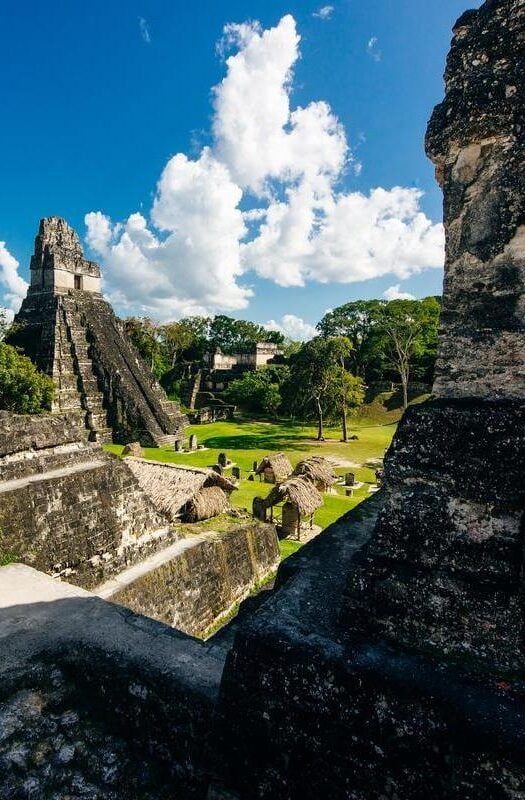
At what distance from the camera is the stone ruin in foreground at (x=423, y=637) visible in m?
1.73

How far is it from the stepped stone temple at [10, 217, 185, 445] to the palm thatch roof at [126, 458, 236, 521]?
14856 mm

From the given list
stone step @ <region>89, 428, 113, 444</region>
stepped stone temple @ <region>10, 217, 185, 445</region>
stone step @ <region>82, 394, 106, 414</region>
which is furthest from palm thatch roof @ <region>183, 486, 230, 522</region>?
stone step @ <region>82, 394, 106, 414</region>

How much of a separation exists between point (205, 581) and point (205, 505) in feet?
7.26

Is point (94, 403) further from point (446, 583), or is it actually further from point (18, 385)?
point (446, 583)

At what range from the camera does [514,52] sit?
208 cm

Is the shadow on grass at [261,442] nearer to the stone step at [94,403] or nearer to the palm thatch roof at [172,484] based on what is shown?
the stone step at [94,403]

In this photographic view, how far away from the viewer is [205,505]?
29.5 feet

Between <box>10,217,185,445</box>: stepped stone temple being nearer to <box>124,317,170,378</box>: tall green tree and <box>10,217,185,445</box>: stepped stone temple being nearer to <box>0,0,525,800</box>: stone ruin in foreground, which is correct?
<box>124,317,170,378</box>: tall green tree

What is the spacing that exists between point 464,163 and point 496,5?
0.77 m

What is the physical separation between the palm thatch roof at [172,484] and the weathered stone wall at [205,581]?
4.36ft

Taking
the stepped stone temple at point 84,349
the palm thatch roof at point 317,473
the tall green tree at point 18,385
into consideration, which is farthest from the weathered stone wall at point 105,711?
the stepped stone temple at point 84,349

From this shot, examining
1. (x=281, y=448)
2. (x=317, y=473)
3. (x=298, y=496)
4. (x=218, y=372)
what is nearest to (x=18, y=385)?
(x=281, y=448)

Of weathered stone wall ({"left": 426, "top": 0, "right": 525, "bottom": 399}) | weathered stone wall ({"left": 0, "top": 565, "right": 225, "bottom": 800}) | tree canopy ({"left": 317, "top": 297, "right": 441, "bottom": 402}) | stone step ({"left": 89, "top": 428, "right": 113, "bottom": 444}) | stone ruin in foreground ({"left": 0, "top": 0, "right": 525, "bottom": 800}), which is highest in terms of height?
tree canopy ({"left": 317, "top": 297, "right": 441, "bottom": 402})

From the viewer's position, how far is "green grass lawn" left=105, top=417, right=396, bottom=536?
1673 cm
